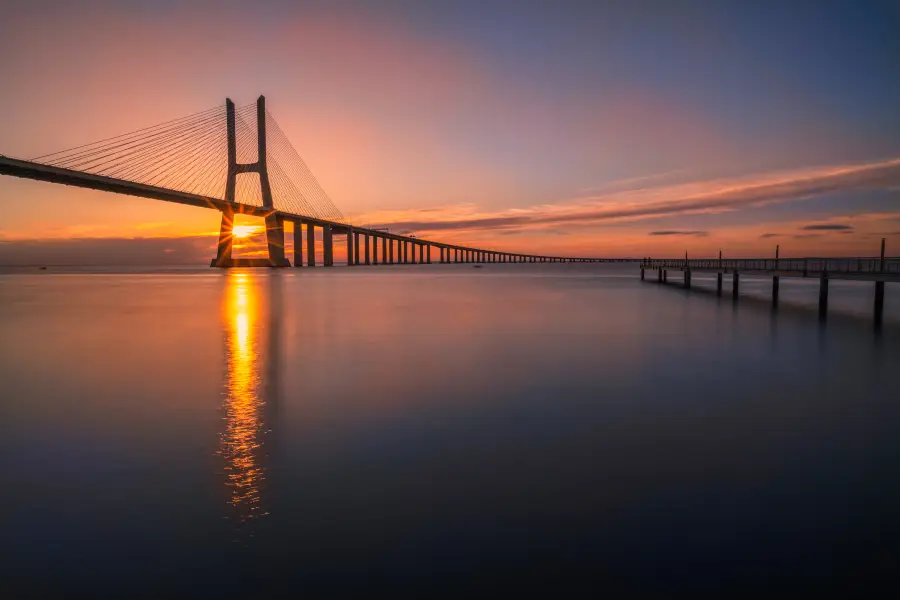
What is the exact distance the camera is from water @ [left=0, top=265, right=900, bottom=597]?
439cm

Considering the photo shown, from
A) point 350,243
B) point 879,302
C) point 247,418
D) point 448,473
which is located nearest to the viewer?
point 448,473

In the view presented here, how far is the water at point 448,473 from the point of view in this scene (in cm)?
439

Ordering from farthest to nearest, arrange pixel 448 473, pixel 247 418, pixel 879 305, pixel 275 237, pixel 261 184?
pixel 275 237, pixel 261 184, pixel 879 305, pixel 247 418, pixel 448 473

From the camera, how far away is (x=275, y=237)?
94.6m

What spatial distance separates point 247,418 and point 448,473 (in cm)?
440

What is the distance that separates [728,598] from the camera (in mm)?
3961

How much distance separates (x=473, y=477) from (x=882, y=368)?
1318 cm

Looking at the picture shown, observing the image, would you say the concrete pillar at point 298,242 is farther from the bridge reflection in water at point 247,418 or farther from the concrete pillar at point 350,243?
the bridge reflection in water at point 247,418

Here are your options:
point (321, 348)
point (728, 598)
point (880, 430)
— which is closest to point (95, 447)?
point (728, 598)

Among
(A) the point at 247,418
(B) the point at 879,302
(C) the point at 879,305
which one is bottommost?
(A) the point at 247,418

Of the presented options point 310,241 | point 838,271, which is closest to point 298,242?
point 310,241

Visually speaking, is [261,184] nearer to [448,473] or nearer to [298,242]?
[298,242]

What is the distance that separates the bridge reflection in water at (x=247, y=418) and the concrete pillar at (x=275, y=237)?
233ft

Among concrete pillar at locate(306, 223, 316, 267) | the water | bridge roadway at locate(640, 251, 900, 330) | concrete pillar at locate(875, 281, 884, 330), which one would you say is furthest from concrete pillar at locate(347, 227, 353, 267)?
the water
